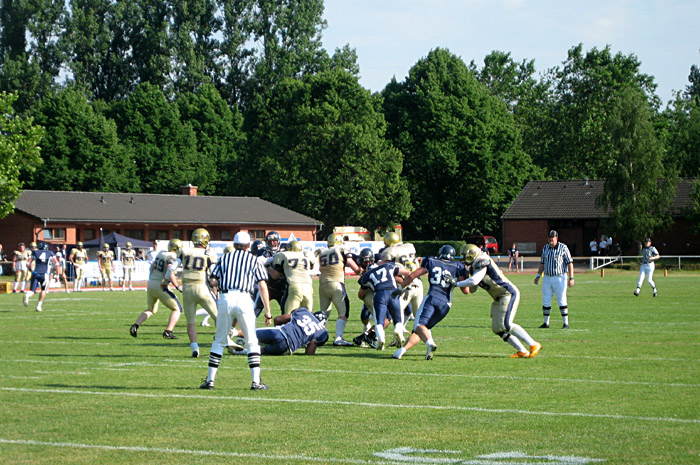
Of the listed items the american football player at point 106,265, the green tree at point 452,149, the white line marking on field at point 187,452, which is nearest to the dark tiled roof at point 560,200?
the green tree at point 452,149

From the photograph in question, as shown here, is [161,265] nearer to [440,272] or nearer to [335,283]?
[335,283]

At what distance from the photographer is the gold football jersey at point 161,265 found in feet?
53.9

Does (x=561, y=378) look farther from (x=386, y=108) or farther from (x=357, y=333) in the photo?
(x=386, y=108)

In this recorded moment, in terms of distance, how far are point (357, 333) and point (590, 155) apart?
2751 inches

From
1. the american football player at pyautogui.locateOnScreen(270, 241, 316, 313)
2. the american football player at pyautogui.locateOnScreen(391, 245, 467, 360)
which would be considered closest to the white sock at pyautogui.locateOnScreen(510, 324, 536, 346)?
the american football player at pyautogui.locateOnScreen(391, 245, 467, 360)

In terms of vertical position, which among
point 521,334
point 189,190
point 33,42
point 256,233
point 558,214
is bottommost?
point 521,334

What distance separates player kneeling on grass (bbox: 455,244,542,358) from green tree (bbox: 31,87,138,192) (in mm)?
56723

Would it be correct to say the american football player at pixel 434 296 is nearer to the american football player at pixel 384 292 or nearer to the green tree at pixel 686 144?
the american football player at pixel 384 292

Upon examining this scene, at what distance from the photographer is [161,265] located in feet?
54.9

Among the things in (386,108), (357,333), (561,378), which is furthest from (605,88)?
(561,378)

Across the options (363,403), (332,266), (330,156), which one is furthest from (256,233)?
(363,403)

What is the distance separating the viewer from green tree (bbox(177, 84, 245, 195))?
7506 centimetres

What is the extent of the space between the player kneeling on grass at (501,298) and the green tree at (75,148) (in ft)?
186

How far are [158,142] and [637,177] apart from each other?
38.2 meters
